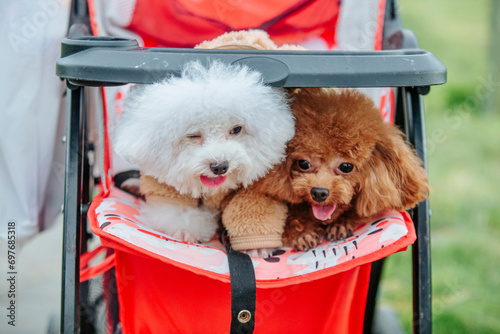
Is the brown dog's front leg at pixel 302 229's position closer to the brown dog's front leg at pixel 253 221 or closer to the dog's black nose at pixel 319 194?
the brown dog's front leg at pixel 253 221

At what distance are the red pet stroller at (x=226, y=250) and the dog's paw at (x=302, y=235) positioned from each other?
0.08ft

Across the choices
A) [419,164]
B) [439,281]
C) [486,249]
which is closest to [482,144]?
[486,249]

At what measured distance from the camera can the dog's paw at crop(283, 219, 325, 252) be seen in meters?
1.28

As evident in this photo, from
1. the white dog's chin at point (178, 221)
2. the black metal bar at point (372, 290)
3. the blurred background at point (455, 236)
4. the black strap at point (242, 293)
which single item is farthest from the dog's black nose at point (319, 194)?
the blurred background at point (455, 236)

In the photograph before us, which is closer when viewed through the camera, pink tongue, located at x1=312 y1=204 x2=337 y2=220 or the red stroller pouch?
the red stroller pouch

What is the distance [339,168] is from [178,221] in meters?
0.43

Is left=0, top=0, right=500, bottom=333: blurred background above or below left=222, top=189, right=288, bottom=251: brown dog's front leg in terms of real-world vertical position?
below

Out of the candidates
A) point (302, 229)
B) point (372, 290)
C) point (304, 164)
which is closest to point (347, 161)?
point (304, 164)

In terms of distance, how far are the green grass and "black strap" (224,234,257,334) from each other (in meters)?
1.11

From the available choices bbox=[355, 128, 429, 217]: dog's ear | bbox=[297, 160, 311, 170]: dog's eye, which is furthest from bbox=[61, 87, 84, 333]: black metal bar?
bbox=[355, 128, 429, 217]: dog's ear

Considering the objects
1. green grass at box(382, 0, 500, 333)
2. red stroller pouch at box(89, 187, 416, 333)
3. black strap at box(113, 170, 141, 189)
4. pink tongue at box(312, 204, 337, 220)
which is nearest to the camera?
red stroller pouch at box(89, 187, 416, 333)

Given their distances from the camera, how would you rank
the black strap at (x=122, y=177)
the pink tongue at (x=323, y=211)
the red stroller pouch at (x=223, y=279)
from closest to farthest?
the red stroller pouch at (x=223, y=279) < the pink tongue at (x=323, y=211) < the black strap at (x=122, y=177)

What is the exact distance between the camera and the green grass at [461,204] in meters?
2.12

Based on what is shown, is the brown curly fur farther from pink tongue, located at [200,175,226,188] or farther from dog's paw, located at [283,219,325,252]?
pink tongue, located at [200,175,226,188]
